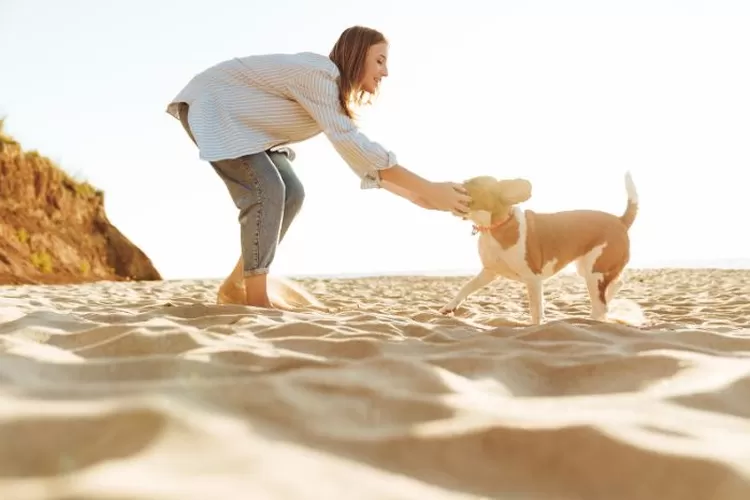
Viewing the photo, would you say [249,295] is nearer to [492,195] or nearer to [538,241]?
[492,195]

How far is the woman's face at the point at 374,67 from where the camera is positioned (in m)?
3.22

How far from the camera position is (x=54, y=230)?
11438mm

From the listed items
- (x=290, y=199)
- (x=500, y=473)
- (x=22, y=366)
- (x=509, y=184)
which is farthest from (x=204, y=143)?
(x=500, y=473)

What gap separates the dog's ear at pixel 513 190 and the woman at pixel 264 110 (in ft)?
1.07

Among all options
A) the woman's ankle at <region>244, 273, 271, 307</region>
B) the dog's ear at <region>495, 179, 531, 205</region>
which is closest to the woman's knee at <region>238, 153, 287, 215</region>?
the woman's ankle at <region>244, 273, 271, 307</region>

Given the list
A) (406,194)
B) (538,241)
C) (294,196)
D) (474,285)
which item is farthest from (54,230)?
(538,241)

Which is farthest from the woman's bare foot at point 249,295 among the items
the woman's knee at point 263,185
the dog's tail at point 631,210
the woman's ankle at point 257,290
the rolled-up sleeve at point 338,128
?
the dog's tail at point 631,210

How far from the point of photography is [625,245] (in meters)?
3.61

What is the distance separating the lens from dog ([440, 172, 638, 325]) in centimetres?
338

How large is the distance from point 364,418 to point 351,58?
95.7 inches

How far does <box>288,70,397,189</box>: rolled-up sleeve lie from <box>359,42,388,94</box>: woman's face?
0.22m

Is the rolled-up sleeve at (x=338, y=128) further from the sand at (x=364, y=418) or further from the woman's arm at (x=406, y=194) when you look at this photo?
the sand at (x=364, y=418)

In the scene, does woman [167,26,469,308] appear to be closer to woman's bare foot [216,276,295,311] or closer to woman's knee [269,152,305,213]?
woman's bare foot [216,276,295,311]

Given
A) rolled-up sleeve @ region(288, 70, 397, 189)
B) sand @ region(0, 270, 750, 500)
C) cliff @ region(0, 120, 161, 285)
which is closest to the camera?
sand @ region(0, 270, 750, 500)
